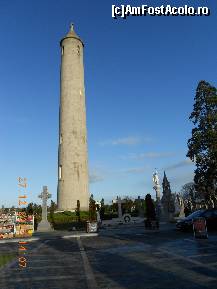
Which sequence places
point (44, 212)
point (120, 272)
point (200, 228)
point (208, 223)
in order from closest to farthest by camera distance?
point (120, 272)
point (200, 228)
point (208, 223)
point (44, 212)

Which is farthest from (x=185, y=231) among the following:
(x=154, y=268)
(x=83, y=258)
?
(x=154, y=268)

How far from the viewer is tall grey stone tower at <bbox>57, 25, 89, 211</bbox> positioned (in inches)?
1866

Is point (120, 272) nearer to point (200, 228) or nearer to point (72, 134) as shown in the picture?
point (200, 228)

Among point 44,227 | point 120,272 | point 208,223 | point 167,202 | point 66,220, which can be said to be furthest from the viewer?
point 66,220

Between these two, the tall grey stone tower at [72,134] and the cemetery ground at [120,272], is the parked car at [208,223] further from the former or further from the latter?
the tall grey stone tower at [72,134]

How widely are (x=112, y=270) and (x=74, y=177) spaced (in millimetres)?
37702

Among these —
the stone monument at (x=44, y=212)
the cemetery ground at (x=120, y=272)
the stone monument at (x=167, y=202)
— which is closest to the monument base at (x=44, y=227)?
the stone monument at (x=44, y=212)

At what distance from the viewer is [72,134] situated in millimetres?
49062

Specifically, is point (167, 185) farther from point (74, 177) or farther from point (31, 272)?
point (31, 272)

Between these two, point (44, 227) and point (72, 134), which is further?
point (72, 134)

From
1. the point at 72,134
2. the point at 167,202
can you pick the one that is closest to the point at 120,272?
the point at 167,202

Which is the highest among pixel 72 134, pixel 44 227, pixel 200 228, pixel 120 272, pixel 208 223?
pixel 72 134

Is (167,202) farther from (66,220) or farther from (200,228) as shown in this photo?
(200,228)

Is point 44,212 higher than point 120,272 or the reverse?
higher
